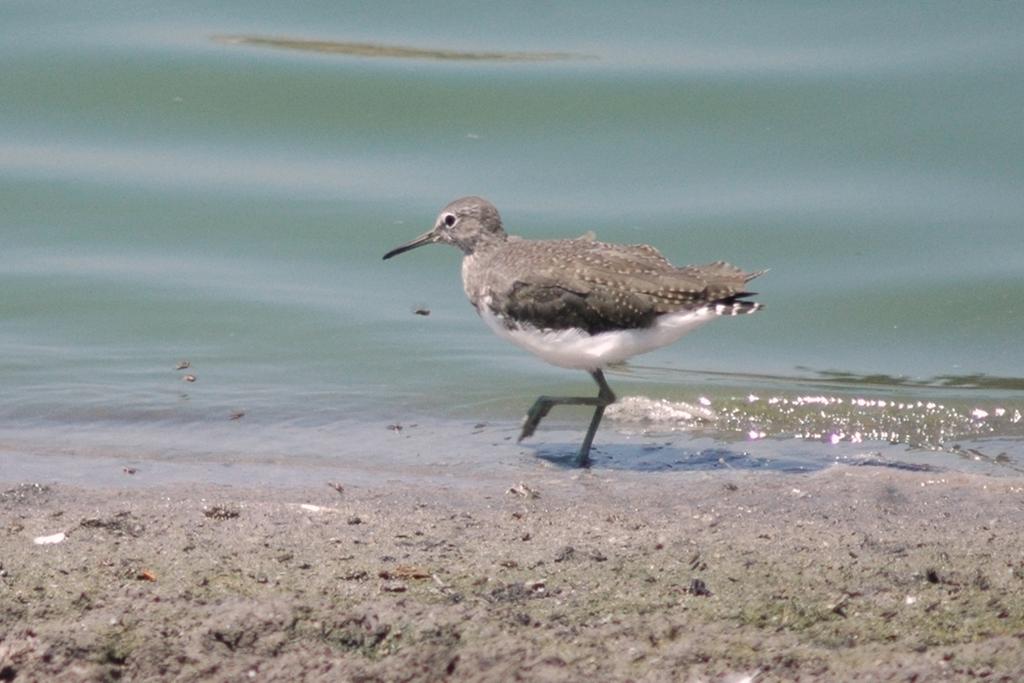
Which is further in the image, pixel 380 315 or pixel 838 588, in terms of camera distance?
pixel 380 315

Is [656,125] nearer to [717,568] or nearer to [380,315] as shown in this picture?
[380,315]

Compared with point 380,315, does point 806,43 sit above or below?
above

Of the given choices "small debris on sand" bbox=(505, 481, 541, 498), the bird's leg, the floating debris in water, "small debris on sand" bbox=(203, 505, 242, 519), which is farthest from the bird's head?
the floating debris in water

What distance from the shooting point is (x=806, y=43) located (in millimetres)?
13609

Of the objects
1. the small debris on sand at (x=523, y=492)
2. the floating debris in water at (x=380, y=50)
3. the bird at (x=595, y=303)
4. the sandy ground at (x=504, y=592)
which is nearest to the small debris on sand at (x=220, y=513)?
the sandy ground at (x=504, y=592)

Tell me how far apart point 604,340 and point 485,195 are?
384 centimetres

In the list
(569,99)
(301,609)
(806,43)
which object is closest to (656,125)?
(569,99)

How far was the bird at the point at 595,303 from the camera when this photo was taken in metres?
8.35

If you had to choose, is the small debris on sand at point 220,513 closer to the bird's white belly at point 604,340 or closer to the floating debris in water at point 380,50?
the bird's white belly at point 604,340

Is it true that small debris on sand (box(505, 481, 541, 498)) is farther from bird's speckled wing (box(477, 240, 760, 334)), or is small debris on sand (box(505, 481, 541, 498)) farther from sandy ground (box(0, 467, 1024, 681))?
bird's speckled wing (box(477, 240, 760, 334))

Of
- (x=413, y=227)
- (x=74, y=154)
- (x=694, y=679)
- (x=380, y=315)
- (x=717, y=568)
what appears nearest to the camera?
(x=694, y=679)

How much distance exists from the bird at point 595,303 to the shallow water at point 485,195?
1.70 ft

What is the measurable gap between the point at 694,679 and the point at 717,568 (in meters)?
0.78

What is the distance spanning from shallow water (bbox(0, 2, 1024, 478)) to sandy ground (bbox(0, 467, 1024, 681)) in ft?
6.25
